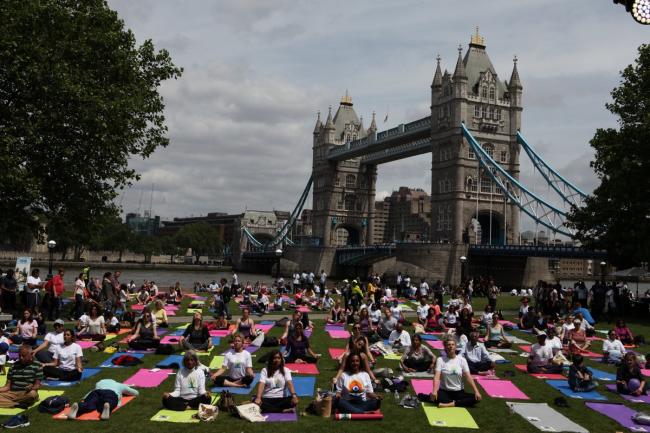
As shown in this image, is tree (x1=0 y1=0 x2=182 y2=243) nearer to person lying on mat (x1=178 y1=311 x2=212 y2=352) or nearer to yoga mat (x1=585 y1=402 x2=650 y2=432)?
person lying on mat (x1=178 y1=311 x2=212 y2=352)

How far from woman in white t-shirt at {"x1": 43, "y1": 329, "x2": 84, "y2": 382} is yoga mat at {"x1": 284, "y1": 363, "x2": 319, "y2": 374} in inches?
182

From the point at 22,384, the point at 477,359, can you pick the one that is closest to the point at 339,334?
the point at 477,359

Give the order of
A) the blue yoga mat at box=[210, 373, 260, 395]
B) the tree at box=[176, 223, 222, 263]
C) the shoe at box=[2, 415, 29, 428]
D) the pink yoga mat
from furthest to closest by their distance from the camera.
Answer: the tree at box=[176, 223, 222, 263]
the pink yoga mat
the blue yoga mat at box=[210, 373, 260, 395]
the shoe at box=[2, 415, 29, 428]

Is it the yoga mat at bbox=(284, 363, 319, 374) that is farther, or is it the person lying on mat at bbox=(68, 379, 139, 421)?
the yoga mat at bbox=(284, 363, 319, 374)

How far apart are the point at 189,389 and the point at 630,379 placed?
8919mm

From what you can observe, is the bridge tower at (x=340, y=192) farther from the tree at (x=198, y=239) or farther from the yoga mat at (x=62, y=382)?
the yoga mat at (x=62, y=382)

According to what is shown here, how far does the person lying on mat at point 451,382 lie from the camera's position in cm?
1151

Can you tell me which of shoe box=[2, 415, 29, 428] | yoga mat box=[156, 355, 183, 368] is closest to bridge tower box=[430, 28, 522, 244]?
yoga mat box=[156, 355, 183, 368]

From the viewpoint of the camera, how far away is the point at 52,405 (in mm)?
10562

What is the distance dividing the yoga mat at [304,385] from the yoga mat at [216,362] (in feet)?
7.25

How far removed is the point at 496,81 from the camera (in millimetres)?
81000

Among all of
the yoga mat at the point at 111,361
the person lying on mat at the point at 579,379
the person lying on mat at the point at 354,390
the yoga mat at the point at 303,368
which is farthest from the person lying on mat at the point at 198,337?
the person lying on mat at the point at 579,379

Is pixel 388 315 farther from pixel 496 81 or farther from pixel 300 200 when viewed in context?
pixel 300 200

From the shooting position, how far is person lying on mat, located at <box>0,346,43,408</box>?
35.3ft
